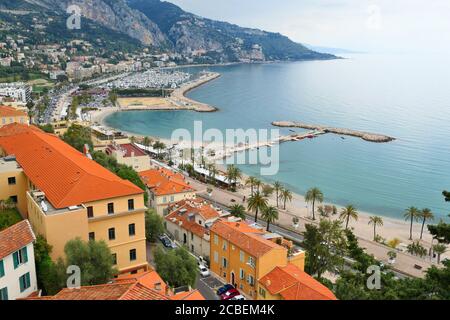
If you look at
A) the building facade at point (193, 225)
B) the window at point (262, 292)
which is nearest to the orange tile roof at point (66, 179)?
the building facade at point (193, 225)

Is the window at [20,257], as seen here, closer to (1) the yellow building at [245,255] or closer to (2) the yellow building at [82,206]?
(2) the yellow building at [82,206]

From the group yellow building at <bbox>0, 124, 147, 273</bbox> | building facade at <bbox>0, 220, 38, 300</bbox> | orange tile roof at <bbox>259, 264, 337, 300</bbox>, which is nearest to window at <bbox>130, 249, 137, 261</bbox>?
yellow building at <bbox>0, 124, 147, 273</bbox>

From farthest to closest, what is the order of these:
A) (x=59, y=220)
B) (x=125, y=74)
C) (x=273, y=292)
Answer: (x=125, y=74)
(x=273, y=292)
(x=59, y=220)
